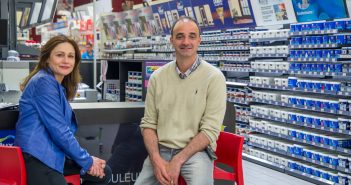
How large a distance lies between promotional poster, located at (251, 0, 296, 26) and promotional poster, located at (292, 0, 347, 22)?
0.16 m

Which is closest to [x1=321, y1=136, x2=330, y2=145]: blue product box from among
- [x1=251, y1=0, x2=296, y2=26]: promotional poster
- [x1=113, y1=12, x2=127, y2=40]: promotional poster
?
[x1=251, y1=0, x2=296, y2=26]: promotional poster

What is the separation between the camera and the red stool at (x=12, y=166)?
273 cm

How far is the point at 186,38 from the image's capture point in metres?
3.31

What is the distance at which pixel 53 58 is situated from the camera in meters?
3.09

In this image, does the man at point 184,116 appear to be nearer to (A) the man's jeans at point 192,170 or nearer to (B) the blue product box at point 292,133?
(A) the man's jeans at point 192,170

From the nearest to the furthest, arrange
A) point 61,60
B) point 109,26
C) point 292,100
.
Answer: point 61,60, point 292,100, point 109,26

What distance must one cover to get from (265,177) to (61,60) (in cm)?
451

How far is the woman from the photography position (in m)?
2.82

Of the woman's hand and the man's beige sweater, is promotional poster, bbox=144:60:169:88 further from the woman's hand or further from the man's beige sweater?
the woman's hand

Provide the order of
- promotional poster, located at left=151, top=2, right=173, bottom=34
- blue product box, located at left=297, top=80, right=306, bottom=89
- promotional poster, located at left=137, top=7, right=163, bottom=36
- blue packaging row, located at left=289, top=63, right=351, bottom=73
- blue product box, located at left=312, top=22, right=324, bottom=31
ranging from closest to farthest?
blue packaging row, located at left=289, top=63, right=351, bottom=73
blue product box, located at left=312, top=22, right=324, bottom=31
blue product box, located at left=297, top=80, right=306, bottom=89
promotional poster, located at left=151, top=2, right=173, bottom=34
promotional poster, located at left=137, top=7, right=163, bottom=36

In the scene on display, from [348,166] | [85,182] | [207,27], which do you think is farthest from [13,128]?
[207,27]

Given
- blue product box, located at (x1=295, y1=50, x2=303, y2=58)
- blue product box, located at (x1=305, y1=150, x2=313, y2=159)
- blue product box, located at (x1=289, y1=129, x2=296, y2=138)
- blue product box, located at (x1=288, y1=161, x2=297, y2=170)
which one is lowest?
blue product box, located at (x1=288, y1=161, x2=297, y2=170)

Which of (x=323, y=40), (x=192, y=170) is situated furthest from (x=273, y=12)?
(x=192, y=170)

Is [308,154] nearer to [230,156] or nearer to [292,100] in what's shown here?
[292,100]
